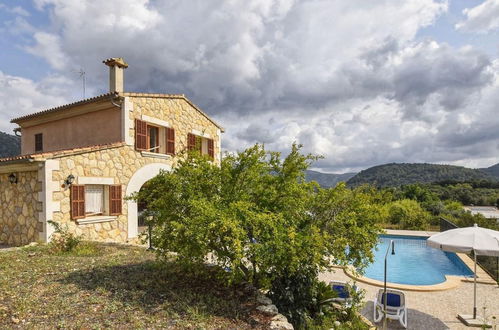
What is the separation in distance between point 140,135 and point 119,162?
1.70 metres

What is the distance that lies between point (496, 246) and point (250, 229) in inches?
256

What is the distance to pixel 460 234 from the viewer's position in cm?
862

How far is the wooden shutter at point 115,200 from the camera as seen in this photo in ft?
43.1

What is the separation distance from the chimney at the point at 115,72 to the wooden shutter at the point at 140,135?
1.90m

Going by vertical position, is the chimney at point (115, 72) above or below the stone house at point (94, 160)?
above

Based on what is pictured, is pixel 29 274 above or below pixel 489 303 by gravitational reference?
above

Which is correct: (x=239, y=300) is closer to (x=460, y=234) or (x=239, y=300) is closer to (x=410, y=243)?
(x=460, y=234)

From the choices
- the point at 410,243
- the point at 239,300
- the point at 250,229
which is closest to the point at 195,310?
the point at 239,300

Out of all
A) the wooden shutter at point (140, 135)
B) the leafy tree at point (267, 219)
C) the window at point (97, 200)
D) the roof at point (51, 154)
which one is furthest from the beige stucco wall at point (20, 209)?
the leafy tree at point (267, 219)

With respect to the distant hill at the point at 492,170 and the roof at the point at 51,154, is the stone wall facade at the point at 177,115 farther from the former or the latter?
the distant hill at the point at 492,170

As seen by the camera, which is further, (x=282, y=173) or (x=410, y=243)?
(x=410, y=243)

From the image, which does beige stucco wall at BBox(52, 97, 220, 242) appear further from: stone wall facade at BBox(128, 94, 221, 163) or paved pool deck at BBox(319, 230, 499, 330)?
paved pool deck at BBox(319, 230, 499, 330)

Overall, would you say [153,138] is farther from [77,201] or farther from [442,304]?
[442,304]

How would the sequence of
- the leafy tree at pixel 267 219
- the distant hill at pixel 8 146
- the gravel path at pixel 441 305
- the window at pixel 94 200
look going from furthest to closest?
the distant hill at pixel 8 146, the window at pixel 94 200, the gravel path at pixel 441 305, the leafy tree at pixel 267 219
